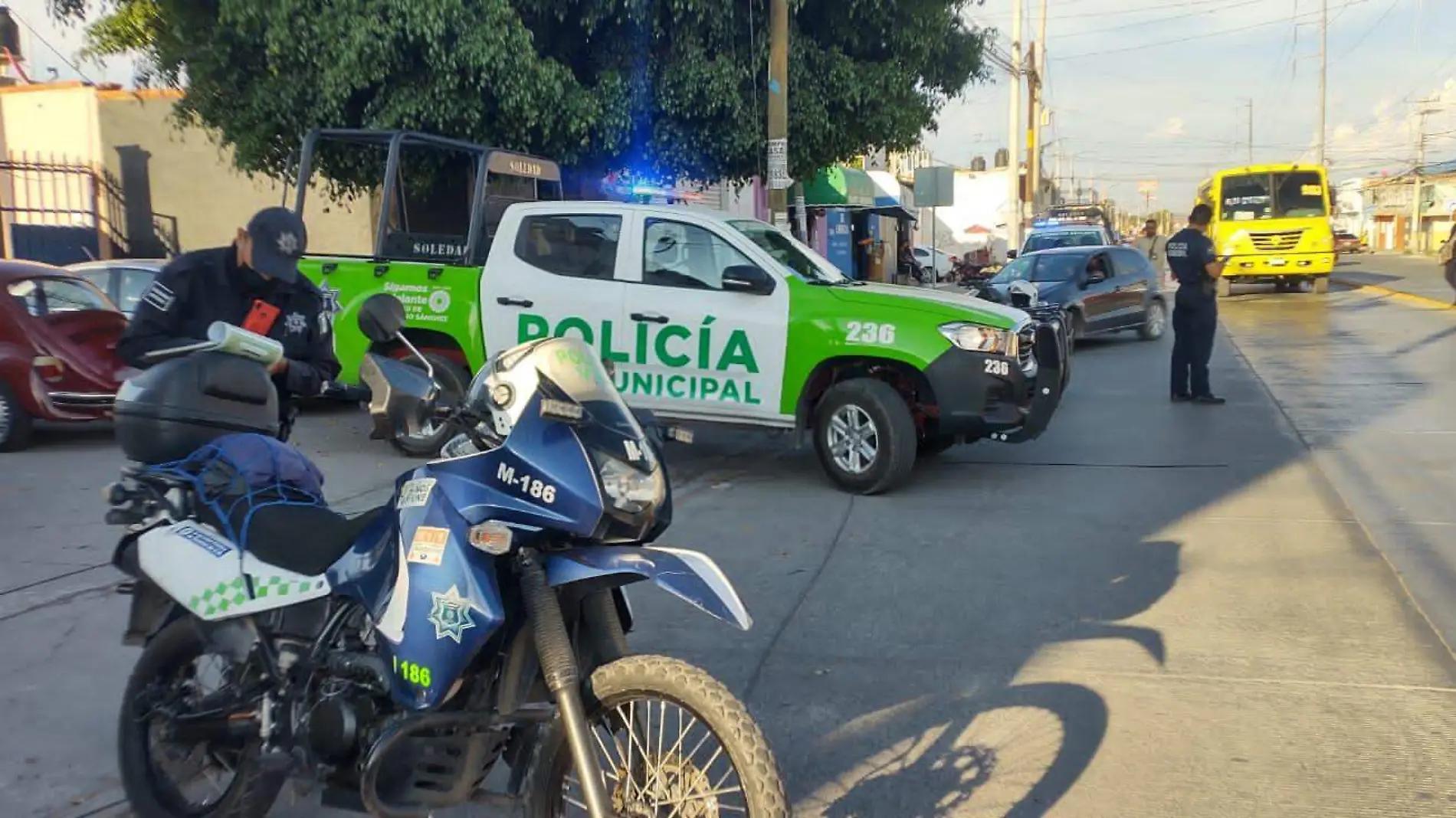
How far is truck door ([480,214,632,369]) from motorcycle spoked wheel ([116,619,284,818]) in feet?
16.8

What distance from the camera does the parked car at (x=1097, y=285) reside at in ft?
57.1

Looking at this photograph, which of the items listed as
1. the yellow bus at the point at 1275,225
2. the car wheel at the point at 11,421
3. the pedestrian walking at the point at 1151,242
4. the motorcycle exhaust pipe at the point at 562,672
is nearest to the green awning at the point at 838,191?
the pedestrian walking at the point at 1151,242

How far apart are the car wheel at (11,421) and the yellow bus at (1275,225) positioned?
2413cm

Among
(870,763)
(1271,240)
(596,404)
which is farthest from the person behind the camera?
(1271,240)

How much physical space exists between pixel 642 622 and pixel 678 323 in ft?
11.0

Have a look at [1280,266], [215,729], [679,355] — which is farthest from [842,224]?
[215,729]

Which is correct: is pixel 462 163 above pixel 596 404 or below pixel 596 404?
above

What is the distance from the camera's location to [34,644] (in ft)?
16.9

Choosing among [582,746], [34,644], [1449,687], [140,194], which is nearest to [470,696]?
[582,746]

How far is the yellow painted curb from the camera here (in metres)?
23.1

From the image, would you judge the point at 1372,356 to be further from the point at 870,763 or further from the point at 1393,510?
the point at 870,763

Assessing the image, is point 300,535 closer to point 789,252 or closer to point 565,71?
point 789,252

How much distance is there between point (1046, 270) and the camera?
18.0 meters

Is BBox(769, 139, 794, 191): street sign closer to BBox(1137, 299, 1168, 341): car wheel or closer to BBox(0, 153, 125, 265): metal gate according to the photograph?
BBox(1137, 299, 1168, 341): car wheel
